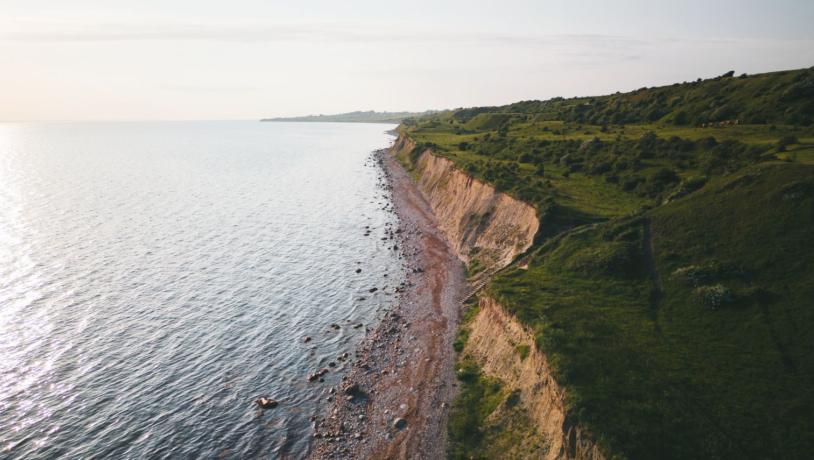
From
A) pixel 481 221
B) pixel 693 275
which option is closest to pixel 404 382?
pixel 693 275

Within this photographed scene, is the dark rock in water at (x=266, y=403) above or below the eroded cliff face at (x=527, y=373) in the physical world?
below

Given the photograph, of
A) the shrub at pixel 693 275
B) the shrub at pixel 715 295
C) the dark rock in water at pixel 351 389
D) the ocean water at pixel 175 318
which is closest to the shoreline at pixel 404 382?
the dark rock in water at pixel 351 389

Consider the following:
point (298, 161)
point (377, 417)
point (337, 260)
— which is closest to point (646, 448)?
point (377, 417)

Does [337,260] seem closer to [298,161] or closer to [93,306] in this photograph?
[93,306]

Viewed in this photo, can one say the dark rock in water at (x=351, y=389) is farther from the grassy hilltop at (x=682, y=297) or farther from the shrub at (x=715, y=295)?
the shrub at (x=715, y=295)

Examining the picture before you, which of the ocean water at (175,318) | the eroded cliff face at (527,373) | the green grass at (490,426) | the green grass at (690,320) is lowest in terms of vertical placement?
the ocean water at (175,318)

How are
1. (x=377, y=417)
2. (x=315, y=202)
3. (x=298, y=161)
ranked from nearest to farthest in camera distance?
(x=377, y=417), (x=315, y=202), (x=298, y=161)
